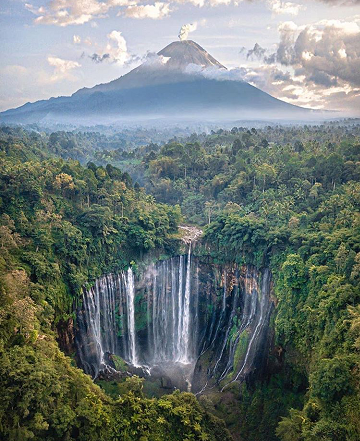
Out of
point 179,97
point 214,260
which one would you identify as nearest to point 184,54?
point 179,97

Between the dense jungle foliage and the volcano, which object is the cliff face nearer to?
the dense jungle foliage

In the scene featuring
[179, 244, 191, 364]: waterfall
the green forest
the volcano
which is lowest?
[179, 244, 191, 364]: waterfall

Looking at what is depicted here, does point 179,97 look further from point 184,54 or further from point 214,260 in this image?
point 214,260

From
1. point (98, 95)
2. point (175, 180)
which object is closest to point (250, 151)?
point (175, 180)

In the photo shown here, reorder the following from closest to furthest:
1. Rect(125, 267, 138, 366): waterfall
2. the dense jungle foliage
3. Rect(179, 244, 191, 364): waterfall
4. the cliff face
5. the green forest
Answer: the green forest
the dense jungle foliage
the cliff face
Rect(125, 267, 138, 366): waterfall
Rect(179, 244, 191, 364): waterfall

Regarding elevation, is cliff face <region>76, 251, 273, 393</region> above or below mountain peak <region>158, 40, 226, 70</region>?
below

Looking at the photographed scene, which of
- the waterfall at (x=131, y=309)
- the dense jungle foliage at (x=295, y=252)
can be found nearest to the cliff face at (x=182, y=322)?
the waterfall at (x=131, y=309)

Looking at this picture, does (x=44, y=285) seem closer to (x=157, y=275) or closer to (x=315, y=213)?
(x=157, y=275)

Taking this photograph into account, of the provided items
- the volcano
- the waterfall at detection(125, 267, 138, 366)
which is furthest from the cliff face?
the volcano
